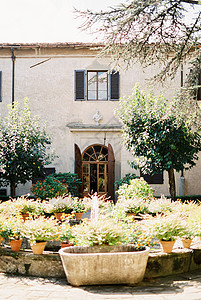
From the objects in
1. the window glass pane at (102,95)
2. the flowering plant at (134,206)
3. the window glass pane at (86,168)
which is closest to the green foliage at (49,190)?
the window glass pane at (86,168)

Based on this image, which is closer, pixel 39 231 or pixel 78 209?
pixel 39 231

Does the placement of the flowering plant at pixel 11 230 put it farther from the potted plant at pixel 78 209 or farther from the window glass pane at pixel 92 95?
the window glass pane at pixel 92 95

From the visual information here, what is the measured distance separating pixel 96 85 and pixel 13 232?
10.2 meters

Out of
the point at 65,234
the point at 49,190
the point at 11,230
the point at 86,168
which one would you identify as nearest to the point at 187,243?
the point at 65,234

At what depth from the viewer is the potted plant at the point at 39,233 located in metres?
5.16

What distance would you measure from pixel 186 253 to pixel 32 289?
241 cm

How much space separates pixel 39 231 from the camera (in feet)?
17.2

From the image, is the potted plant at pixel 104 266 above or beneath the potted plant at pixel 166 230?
beneath

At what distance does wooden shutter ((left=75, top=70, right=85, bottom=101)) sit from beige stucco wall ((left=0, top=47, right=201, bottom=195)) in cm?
19

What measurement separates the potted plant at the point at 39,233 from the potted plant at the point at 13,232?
0.37ft

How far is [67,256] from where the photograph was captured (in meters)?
4.54

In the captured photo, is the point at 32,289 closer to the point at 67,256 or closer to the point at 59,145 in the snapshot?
the point at 67,256

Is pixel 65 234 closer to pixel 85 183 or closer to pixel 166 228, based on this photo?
pixel 166 228

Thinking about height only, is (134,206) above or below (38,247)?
above
